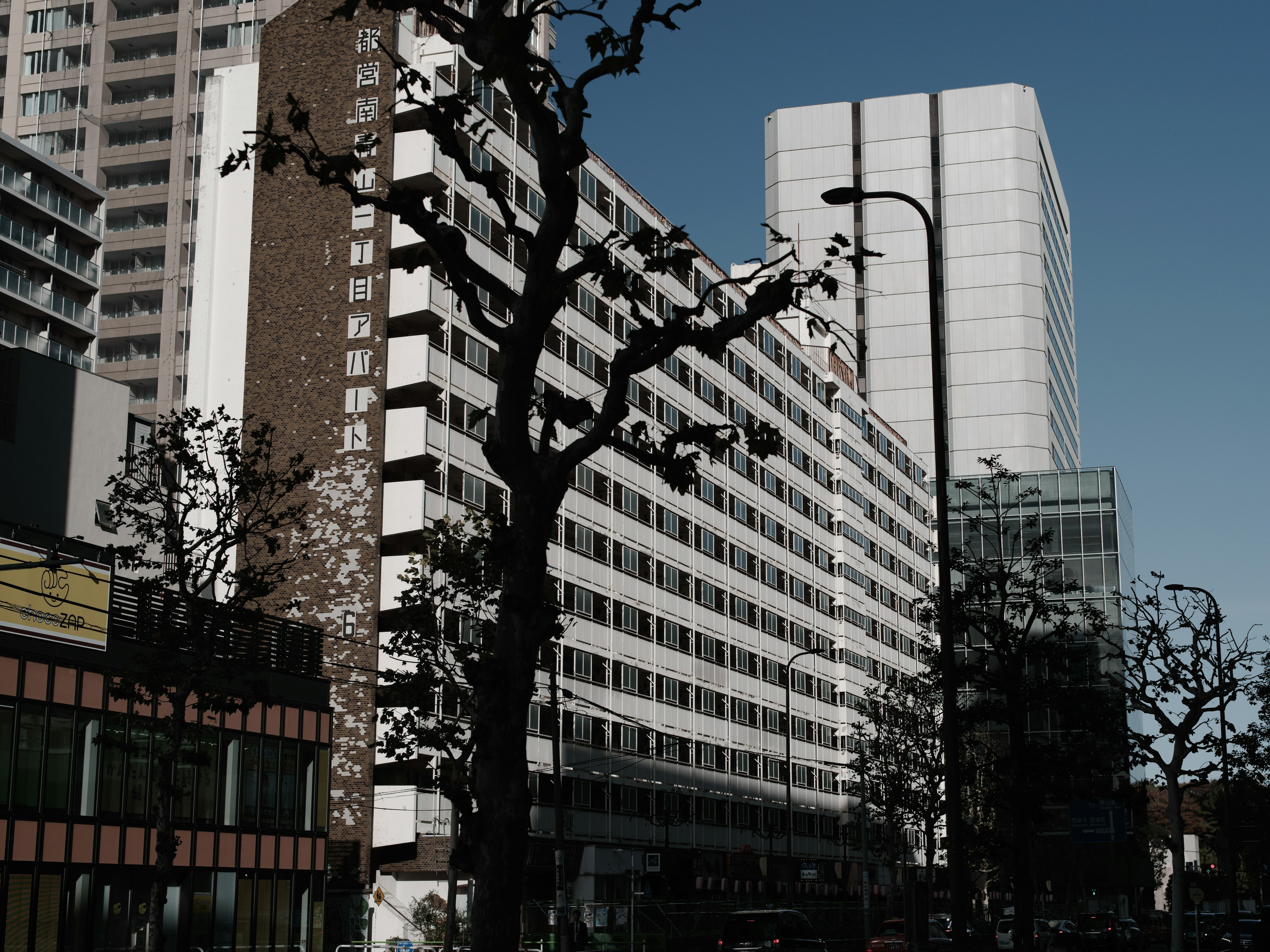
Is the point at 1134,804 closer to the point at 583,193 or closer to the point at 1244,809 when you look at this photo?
the point at 1244,809

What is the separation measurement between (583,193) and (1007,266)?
234 feet

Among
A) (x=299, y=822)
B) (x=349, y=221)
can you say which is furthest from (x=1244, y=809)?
(x=349, y=221)

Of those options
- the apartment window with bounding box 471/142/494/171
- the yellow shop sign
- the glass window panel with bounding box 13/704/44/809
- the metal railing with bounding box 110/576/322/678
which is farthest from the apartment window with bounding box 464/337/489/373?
the glass window panel with bounding box 13/704/44/809

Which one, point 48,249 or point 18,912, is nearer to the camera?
point 18,912

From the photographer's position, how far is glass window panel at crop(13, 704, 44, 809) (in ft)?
117

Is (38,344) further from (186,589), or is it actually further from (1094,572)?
(1094,572)

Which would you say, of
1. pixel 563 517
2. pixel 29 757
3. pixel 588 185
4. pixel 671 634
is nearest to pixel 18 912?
pixel 29 757

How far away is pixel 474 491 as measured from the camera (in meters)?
62.5

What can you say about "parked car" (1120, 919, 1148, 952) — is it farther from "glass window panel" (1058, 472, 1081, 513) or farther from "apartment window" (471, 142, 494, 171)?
"glass window panel" (1058, 472, 1081, 513)

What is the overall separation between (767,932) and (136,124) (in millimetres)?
78835

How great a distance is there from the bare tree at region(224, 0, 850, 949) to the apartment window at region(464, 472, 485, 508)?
4875 cm

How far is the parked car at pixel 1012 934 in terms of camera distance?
175 feet

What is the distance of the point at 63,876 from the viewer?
37.0 meters

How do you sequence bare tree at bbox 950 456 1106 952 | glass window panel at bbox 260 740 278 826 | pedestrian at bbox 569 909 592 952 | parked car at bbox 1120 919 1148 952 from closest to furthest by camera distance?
bare tree at bbox 950 456 1106 952
glass window panel at bbox 260 740 278 826
pedestrian at bbox 569 909 592 952
parked car at bbox 1120 919 1148 952
